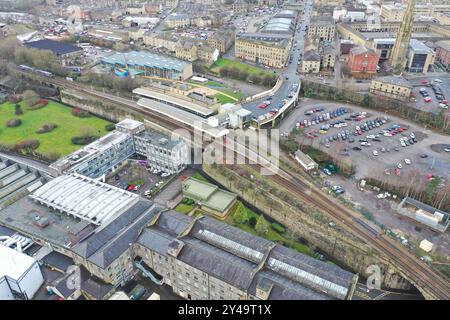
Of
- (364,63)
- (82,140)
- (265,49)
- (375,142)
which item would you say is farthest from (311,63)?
(82,140)

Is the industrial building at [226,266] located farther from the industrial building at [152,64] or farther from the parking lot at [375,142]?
the industrial building at [152,64]

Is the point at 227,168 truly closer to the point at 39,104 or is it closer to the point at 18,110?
the point at 39,104

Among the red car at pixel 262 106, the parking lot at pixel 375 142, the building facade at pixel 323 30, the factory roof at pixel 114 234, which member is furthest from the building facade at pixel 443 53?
the factory roof at pixel 114 234

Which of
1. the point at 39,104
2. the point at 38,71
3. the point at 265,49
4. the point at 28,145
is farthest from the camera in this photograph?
the point at 265,49

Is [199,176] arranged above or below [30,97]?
below

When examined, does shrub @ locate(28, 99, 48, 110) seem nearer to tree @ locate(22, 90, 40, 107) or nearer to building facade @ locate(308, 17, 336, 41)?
tree @ locate(22, 90, 40, 107)

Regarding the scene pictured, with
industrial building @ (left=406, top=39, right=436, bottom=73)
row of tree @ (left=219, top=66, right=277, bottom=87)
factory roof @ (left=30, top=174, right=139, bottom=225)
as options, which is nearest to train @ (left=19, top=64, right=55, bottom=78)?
row of tree @ (left=219, top=66, right=277, bottom=87)

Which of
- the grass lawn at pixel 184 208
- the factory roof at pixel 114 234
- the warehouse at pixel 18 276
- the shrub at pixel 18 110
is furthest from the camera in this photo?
the shrub at pixel 18 110
